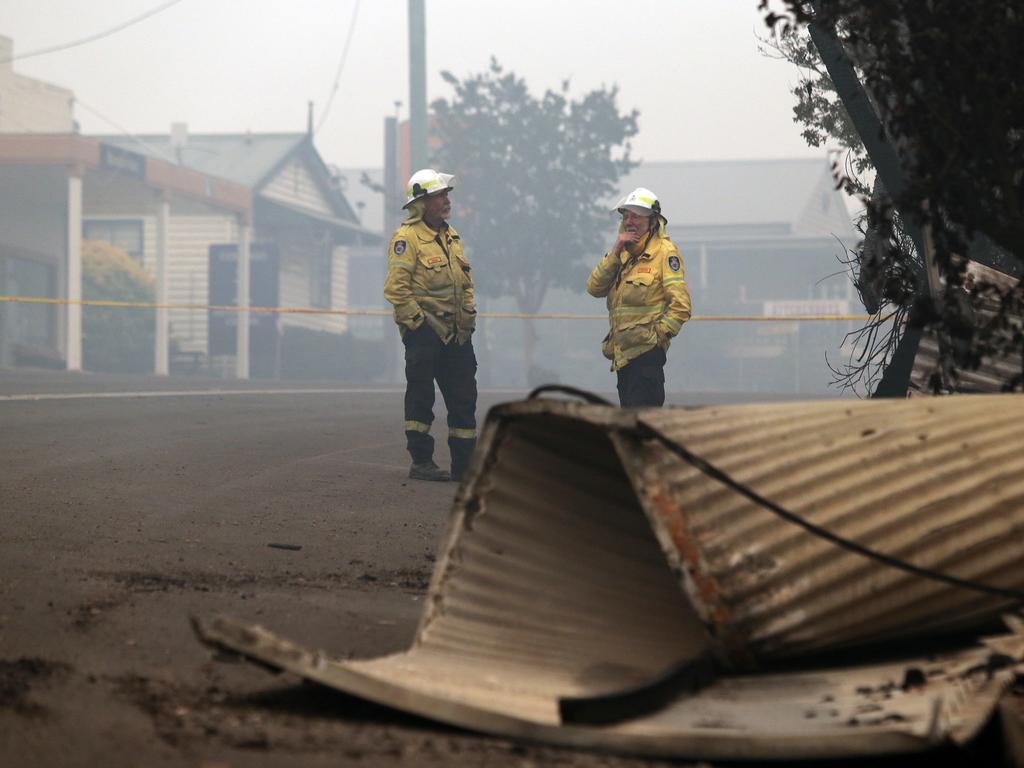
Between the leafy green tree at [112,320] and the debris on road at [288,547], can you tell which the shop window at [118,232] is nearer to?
the leafy green tree at [112,320]

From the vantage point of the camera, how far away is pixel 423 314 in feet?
32.1

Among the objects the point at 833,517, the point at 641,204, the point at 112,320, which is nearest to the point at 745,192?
the point at 112,320

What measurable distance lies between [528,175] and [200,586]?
33.8 metres

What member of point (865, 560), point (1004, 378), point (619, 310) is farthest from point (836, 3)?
point (619, 310)

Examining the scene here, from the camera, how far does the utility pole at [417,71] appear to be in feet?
94.6

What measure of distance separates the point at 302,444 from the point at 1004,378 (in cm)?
749

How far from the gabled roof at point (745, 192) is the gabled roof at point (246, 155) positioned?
1284 centimetres

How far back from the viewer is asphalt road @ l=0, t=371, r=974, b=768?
3402 millimetres

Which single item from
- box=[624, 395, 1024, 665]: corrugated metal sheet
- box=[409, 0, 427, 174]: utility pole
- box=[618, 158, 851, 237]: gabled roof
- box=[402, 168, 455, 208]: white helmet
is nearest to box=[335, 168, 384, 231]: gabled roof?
box=[618, 158, 851, 237]: gabled roof

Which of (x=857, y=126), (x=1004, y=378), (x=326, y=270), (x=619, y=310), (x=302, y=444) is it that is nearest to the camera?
(x=1004, y=378)

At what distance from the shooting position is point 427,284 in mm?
9906

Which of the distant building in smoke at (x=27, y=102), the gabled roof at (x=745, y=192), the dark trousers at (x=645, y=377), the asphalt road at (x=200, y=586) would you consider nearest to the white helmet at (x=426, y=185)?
the dark trousers at (x=645, y=377)

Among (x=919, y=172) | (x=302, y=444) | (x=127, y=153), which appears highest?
(x=127, y=153)

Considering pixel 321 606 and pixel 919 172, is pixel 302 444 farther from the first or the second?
pixel 919 172
